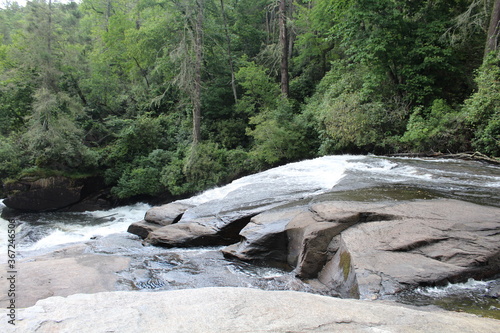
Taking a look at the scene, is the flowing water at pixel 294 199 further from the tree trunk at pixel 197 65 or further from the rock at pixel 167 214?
the tree trunk at pixel 197 65

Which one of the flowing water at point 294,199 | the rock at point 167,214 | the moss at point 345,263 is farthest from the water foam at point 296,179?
the moss at point 345,263

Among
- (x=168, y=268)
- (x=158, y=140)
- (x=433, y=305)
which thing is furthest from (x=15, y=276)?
(x=158, y=140)

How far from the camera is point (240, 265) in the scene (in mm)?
5551

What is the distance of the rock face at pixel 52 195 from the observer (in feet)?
49.3

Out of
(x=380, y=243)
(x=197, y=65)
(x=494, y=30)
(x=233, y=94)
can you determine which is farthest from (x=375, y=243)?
(x=233, y=94)

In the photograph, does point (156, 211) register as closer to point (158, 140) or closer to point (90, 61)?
point (158, 140)

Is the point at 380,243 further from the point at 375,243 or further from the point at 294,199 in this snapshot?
the point at 294,199

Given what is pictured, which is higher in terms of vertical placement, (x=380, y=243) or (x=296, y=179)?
(x=296, y=179)

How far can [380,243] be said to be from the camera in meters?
4.35

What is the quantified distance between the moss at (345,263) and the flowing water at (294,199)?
2.11ft

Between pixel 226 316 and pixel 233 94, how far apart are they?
63.3 ft

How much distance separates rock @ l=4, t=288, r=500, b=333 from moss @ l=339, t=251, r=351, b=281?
1111mm

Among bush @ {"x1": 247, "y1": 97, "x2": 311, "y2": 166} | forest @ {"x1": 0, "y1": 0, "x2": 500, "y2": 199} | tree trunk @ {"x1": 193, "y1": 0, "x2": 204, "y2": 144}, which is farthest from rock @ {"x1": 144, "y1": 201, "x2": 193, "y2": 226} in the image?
tree trunk @ {"x1": 193, "y1": 0, "x2": 204, "y2": 144}

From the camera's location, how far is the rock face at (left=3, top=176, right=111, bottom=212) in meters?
15.0
